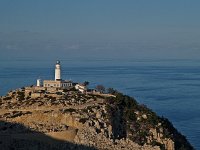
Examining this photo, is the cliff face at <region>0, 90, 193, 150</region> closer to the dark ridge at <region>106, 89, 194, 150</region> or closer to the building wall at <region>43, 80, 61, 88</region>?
the dark ridge at <region>106, 89, 194, 150</region>

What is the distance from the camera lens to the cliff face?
75.0ft

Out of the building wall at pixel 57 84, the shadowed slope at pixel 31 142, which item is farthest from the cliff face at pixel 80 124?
the building wall at pixel 57 84

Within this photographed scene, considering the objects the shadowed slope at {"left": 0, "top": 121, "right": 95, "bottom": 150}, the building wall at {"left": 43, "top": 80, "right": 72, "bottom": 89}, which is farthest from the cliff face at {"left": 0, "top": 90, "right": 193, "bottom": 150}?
the building wall at {"left": 43, "top": 80, "right": 72, "bottom": 89}

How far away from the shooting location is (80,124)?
2447 centimetres

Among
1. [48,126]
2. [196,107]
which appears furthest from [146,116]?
[196,107]

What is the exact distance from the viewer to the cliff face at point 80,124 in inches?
900

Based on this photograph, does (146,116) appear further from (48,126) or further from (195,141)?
(195,141)

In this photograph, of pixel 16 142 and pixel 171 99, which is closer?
pixel 16 142

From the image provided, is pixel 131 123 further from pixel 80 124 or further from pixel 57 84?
pixel 57 84

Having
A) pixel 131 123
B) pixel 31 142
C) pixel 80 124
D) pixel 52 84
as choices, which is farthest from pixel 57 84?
pixel 31 142

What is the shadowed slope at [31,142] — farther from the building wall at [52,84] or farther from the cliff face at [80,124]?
the building wall at [52,84]

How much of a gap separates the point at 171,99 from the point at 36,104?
2012 inches

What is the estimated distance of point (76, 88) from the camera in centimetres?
3769

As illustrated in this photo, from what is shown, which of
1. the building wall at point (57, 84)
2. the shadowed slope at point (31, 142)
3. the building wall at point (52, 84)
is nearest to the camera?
the shadowed slope at point (31, 142)
